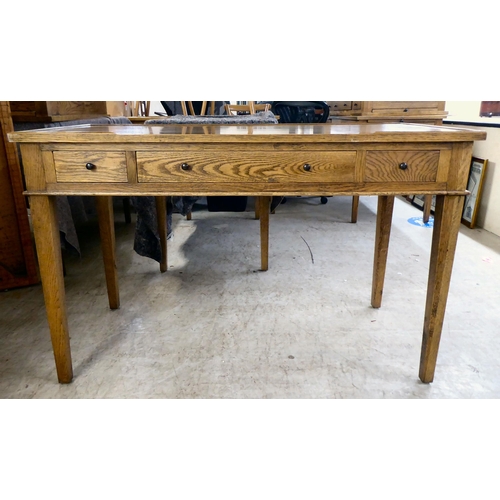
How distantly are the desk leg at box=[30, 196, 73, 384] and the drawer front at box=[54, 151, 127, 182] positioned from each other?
9 cm

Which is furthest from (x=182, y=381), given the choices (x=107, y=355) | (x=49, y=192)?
(x=49, y=192)

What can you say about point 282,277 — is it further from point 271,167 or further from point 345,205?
point 345,205


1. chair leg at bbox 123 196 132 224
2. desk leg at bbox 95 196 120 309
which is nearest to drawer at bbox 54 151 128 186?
desk leg at bbox 95 196 120 309

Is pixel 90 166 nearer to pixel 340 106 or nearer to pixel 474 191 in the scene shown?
pixel 474 191

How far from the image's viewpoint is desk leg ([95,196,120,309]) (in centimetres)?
143

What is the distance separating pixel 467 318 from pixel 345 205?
1.80 m

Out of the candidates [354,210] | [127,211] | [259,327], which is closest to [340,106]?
[354,210]

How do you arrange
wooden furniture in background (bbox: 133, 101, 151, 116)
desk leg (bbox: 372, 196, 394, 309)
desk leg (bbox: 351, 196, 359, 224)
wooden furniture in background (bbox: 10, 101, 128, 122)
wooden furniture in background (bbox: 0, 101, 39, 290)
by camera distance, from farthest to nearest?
wooden furniture in background (bbox: 133, 101, 151, 116) < desk leg (bbox: 351, 196, 359, 224) < wooden furniture in background (bbox: 10, 101, 128, 122) < wooden furniture in background (bbox: 0, 101, 39, 290) < desk leg (bbox: 372, 196, 394, 309)

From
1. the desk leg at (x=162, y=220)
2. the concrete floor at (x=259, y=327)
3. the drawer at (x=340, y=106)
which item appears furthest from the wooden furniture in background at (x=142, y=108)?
the desk leg at (x=162, y=220)

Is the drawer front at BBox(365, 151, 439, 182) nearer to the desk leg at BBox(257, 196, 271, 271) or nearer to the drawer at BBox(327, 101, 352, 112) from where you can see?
the desk leg at BBox(257, 196, 271, 271)

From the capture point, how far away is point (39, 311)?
5.21 ft

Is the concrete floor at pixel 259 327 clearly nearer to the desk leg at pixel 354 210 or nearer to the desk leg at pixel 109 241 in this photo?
the desk leg at pixel 109 241

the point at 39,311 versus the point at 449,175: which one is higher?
the point at 449,175

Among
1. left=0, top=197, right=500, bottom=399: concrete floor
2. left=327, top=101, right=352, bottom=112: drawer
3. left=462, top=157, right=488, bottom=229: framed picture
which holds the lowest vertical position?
left=0, top=197, right=500, bottom=399: concrete floor
